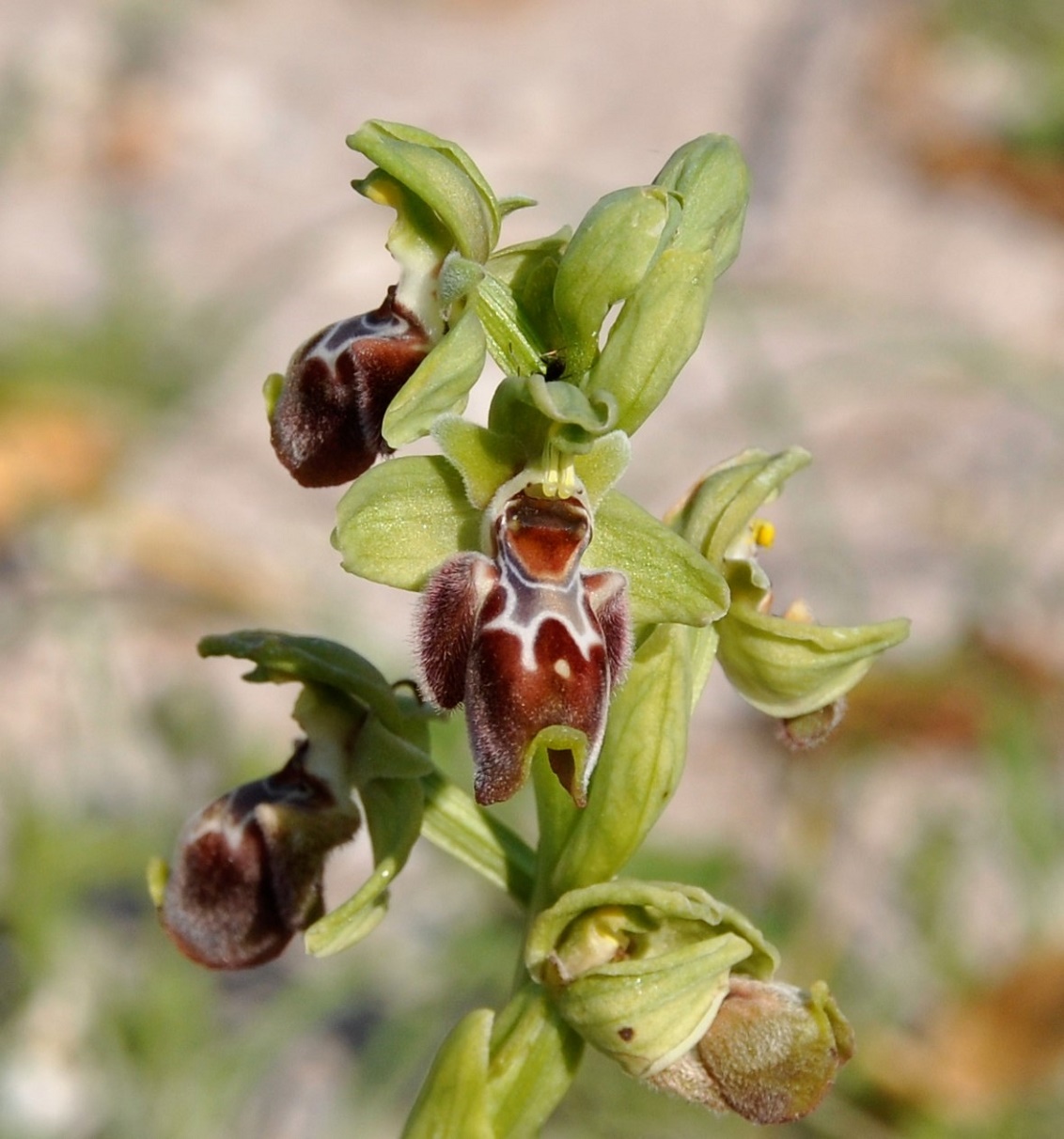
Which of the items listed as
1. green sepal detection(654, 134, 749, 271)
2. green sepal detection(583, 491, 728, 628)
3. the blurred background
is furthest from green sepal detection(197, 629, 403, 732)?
the blurred background

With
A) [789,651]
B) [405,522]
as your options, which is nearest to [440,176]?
Result: [405,522]

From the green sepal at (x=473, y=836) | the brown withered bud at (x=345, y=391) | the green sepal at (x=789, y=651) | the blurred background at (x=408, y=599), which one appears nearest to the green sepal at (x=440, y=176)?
the brown withered bud at (x=345, y=391)

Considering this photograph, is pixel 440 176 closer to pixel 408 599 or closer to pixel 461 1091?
pixel 461 1091

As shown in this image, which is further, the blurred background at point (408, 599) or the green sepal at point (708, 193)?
the blurred background at point (408, 599)

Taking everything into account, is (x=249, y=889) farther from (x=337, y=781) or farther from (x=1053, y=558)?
(x=1053, y=558)

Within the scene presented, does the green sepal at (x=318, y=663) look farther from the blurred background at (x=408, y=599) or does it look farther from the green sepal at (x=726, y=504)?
the blurred background at (x=408, y=599)

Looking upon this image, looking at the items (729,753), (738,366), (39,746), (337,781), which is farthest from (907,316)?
(337,781)
